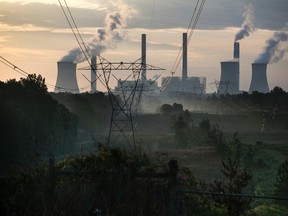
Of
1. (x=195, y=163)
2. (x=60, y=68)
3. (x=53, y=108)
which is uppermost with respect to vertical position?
(x=60, y=68)

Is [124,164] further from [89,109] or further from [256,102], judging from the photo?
[256,102]

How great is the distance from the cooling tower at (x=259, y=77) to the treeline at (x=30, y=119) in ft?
382

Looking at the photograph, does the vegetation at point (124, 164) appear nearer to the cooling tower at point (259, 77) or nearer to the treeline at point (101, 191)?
the treeline at point (101, 191)

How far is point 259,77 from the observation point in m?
164

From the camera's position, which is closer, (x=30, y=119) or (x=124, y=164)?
(x=124, y=164)

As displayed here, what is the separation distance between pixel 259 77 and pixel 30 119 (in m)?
129

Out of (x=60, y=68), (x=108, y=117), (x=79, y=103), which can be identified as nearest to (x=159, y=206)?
(x=79, y=103)

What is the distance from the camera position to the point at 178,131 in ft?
162

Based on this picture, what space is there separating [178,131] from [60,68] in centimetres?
9415

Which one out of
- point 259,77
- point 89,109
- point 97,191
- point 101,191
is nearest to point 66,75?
point 259,77

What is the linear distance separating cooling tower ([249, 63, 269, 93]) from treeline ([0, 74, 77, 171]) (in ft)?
382

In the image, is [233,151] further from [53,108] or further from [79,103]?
[79,103]

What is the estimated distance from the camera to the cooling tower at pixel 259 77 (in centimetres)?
16062

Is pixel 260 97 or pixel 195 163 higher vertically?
pixel 260 97
